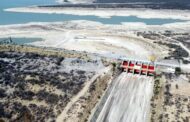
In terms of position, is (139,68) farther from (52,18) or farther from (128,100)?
(52,18)

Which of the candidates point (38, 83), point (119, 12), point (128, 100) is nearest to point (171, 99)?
point (128, 100)

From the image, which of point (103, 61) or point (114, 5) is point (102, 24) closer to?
point (114, 5)

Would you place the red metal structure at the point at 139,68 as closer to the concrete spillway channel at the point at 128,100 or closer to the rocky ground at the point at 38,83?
the concrete spillway channel at the point at 128,100

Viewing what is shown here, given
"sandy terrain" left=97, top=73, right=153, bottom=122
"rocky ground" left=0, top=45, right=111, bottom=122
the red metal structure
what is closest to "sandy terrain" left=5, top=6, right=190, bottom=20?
"rocky ground" left=0, top=45, right=111, bottom=122

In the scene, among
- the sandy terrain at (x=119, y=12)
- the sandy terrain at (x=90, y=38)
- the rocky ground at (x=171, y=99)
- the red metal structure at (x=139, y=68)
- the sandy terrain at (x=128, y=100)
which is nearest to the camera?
the rocky ground at (x=171, y=99)

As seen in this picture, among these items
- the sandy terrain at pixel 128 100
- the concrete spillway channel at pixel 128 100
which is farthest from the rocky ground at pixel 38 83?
the sandy terrain at pixel 128 100

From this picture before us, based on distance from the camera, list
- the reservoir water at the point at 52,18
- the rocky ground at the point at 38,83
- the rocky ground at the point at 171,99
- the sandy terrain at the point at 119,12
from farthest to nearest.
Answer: the sandy terrain at the point at 119,12 < the reservoir water at the point at 52,18 < the rocky ground at the point at 38,83 < the rocky ground at the point at 171,99

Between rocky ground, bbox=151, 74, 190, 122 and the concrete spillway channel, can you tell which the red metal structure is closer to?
the concrete spillway channel
